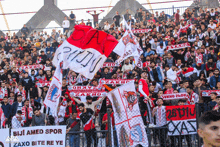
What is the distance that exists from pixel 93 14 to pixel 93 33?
56.8 feet

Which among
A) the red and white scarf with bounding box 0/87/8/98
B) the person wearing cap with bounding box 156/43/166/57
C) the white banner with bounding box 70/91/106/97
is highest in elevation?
the person wearing cap with bounding box 156/43/166/57

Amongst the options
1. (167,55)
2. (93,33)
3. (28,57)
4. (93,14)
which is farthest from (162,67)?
(93,14)

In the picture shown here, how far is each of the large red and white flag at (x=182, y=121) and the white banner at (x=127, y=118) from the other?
4.34 feet

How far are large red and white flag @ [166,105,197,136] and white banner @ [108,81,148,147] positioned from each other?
1322 mm

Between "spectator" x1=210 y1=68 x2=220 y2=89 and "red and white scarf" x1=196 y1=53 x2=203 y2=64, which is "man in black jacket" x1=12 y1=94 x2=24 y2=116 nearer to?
"spectator" x1=210 y1=68 x2=220 y2=89

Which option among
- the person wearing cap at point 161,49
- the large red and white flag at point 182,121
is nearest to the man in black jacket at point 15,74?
the person wearing cap at point 161,49

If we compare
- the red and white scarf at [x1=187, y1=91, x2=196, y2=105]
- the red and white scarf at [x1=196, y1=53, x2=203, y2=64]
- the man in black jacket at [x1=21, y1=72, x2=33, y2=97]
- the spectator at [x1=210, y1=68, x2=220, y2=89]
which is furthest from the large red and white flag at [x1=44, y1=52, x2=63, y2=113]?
the red and white scarf at [x1=196, y1=53, x2=203, y2=64]

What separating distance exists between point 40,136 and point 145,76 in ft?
17.0

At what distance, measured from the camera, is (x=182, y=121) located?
26.4 feet

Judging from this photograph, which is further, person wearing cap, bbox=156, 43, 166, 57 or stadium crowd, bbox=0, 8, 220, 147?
person wearing cap, bbox=156, 43, 166, 57

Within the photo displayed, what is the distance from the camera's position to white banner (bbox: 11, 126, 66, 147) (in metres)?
7.35

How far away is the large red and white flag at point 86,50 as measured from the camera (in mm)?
8461

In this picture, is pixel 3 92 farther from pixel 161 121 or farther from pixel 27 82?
pixel 161 121

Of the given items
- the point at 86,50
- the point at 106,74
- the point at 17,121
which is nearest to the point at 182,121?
the point at 86,50
